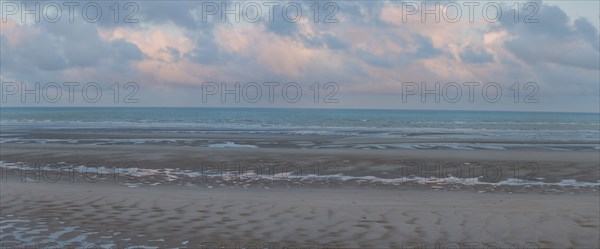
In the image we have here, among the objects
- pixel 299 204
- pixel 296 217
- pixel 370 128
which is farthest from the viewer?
pixel 370 128

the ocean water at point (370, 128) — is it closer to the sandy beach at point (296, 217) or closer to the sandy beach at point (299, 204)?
the sandy beach at point (299, 204)

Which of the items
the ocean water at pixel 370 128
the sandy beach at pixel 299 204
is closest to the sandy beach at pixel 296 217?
the sandy beach at pixel 299 204

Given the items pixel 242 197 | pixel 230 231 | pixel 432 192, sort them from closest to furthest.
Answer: pixel 230 231
pixel 242 197
pixel 432 192

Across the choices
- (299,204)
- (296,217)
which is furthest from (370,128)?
(296,217)

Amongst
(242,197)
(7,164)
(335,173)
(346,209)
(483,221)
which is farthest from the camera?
(7,164)

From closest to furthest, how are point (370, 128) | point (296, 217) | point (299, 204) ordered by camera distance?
1. point (296, 217)
2. point (299, 204)
3. point (370, 128)

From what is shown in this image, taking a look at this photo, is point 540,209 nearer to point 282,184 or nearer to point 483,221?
point 483,221

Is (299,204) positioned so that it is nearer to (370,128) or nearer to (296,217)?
(296,217)

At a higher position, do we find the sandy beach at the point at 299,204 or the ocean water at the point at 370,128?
the ocean water at the point at 370,128

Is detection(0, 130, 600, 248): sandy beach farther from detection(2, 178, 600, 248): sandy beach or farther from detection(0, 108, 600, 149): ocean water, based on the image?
detection(0, 108, 600, 149): ocean water

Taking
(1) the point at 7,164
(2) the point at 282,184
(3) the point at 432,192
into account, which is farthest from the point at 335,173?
(1) the point at 7,164

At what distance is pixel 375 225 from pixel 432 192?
5022 millimetres

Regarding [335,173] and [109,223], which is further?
[335,173]

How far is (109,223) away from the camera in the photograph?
10375mm
